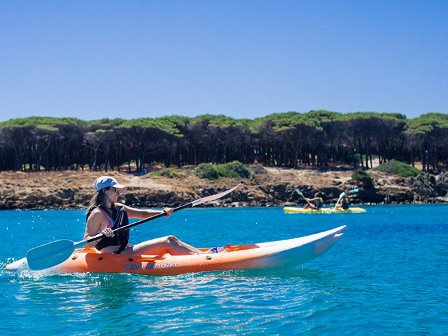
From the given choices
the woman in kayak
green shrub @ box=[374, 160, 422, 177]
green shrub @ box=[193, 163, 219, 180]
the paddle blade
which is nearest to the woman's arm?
the woman in kayak

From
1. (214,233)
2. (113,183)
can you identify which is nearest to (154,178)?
(214,233)

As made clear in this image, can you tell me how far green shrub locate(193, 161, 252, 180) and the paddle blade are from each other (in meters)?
42.4

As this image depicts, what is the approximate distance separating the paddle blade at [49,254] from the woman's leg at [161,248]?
41.8 inches

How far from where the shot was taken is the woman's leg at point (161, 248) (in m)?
11.2

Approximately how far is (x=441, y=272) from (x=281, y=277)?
3201 mm

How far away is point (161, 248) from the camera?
37.0ft

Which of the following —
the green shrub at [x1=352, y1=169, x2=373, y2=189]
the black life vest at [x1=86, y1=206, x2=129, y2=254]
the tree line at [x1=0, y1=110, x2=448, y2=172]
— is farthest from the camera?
the tree line at [x1=0, y1=110, x2=448, y2=172]

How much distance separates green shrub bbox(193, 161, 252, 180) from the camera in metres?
54.2

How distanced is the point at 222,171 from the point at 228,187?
4502mm

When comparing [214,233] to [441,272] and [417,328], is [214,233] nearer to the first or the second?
[441,272]

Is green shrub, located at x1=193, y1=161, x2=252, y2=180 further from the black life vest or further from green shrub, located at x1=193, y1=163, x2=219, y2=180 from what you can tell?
the black life vest

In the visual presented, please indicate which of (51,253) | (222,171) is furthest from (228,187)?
(51,253)

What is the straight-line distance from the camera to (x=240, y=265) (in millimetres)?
11039

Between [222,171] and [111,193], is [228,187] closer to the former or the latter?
[222,171]
